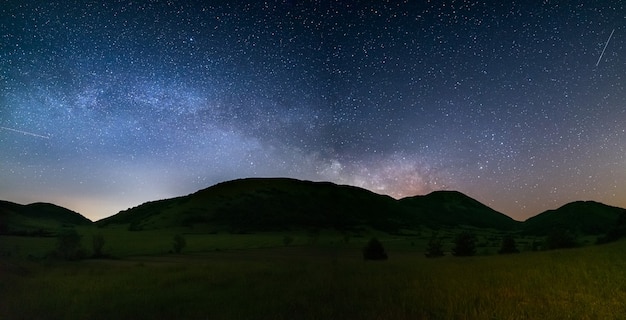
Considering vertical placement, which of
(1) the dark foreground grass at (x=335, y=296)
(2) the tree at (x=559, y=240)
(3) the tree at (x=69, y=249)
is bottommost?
(1) the dark foreground grass at (x=335, y=296)

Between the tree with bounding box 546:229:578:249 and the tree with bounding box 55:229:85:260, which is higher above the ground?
the tree with bounding box 546:229:578:249

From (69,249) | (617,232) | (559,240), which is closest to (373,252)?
(69,249)

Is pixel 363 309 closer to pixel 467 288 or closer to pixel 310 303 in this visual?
pixel 310 303

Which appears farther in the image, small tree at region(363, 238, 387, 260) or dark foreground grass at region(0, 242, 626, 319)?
small tree at region(363, 238, 387, 260)

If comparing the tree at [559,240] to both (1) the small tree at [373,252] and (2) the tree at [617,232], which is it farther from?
Result: (1) the small tree at [373,252]

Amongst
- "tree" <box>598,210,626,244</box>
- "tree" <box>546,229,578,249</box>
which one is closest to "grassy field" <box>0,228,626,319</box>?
"tree" <box>546,229,578,249</box>

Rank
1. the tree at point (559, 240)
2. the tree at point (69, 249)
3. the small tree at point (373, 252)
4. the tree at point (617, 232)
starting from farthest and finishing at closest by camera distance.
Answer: the tree at point (617, 232) < the tree at point (559, 240) < the small tree at point (373, 252) < the tree at point (69, 249)

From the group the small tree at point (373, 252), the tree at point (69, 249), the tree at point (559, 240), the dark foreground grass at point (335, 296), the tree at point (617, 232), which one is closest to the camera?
the dark foreground grass at point (335, 296)

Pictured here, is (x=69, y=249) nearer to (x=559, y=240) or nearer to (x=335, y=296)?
(x=335, y=296)

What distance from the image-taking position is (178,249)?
69.3m

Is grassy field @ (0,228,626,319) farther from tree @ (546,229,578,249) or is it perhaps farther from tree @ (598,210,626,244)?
tree @ (598,210,626,244)

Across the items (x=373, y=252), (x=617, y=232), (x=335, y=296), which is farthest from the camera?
(x=617, y=232)

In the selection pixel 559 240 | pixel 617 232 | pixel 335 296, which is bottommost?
pixel 335 296


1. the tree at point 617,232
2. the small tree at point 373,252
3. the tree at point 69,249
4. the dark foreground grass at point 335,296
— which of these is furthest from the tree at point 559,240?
the tree at point 69,249
